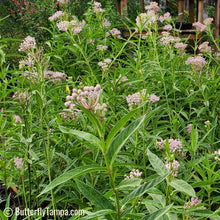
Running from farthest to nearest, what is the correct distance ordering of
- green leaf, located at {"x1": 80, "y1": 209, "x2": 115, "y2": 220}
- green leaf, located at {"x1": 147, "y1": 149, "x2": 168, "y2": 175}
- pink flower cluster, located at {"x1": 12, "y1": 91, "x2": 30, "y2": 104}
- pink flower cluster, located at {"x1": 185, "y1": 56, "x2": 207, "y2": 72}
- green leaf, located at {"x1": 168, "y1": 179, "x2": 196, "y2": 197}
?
pink flower cluster, located at {"x1": 185, "y1": 56, "x2": 207, "y2": 72}
pink flower cluster, located at {"x1": 12, "y1": 91, "x2": 30, "y2": 104}
green leaf, located at {"x1": 147, "y1": 149, "x2": 168, "y2": 175}
green leaf, located at {"x1": 168, "y1": 179, "x2": 196, "y2": 197}
green leaf, located at {"x1": 80, "y1": 209, "x2": 115, "y2": 220}

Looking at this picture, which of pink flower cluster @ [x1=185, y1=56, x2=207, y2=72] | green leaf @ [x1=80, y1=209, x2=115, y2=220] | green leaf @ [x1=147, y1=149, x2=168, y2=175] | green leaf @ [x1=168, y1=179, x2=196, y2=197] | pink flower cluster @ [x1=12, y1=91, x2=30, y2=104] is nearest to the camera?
green leaf @ [x1=80, y1=209, x2=115, y2=220]

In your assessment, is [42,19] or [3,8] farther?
[3,8]

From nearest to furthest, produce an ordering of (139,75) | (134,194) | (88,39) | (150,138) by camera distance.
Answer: (134,194), (150,138), (139,75), (88,39)

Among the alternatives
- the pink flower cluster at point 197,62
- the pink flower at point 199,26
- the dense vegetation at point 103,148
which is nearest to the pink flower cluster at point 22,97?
the dense vegetation at point 103,148

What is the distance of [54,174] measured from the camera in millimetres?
1685

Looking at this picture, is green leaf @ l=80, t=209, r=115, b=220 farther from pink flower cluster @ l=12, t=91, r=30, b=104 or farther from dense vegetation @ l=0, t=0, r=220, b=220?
pink flower cluster @ l=12, t=91, r=30, b=104

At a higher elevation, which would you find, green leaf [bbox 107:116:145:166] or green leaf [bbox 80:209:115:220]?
green leaf [bbox 107:116:145:166]

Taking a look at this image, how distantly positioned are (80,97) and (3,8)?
11091 millimetres

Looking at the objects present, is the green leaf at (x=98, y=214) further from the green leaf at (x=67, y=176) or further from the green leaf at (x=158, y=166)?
the green leaf at (x=158, y=166)

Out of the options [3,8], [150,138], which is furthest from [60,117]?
[3,8]

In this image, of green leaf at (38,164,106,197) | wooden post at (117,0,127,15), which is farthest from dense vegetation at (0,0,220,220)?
wooden post at (117,0,127,15)

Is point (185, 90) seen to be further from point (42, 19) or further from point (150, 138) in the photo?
point (42, 19)

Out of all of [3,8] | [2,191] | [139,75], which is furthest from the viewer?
[3,8]

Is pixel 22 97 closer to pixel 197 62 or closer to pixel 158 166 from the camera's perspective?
pixel 158 166
